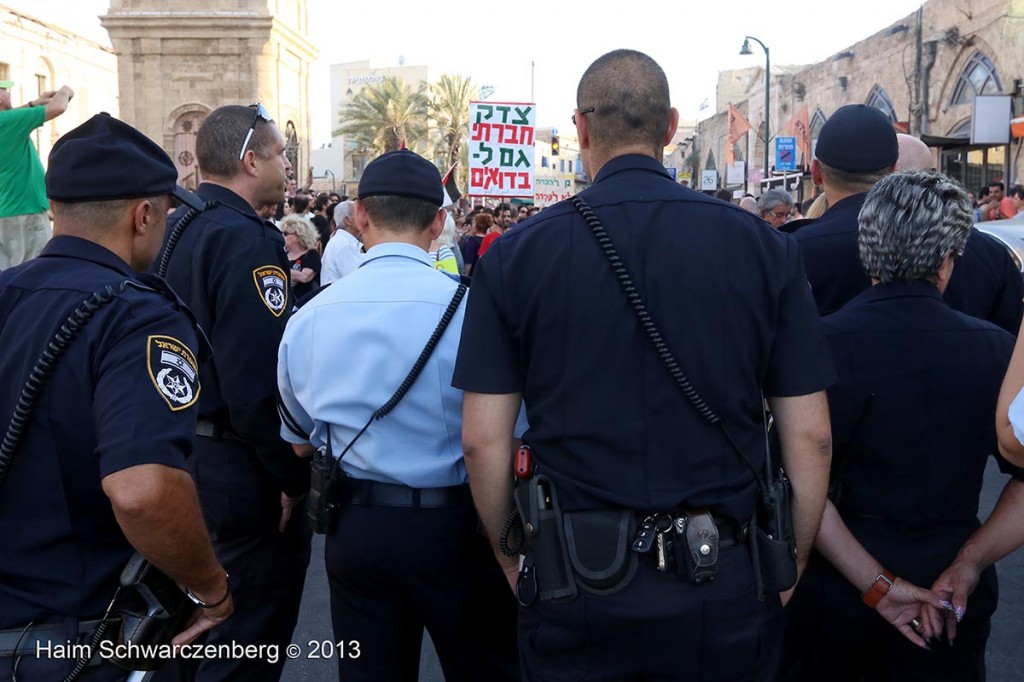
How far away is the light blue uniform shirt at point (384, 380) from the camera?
310 centimetres

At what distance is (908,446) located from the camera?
2.83 meters

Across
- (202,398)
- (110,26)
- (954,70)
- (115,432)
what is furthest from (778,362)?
(110,26)

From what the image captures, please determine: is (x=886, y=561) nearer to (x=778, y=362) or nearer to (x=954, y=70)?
(x=778, y=362)

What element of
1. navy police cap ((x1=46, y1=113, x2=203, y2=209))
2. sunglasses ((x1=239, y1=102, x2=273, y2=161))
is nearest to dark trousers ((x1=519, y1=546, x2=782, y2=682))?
navy police cap ((x1=46, y1=113, x2=203, y2=209))

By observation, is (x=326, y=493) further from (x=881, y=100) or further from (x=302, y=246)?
(x=881, y=100)

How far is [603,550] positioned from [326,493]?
1.13 m

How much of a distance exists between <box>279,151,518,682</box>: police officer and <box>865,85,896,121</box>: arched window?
1169 inches

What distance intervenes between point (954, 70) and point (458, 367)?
2702 centimetres

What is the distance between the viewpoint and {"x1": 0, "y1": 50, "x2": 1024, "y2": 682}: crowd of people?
2.31 m

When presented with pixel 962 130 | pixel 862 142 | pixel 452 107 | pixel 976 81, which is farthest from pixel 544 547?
pixel 452 107

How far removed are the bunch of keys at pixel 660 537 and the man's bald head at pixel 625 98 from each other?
3.15 feet

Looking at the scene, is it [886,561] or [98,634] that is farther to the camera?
[886,561]

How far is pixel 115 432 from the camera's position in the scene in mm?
2205

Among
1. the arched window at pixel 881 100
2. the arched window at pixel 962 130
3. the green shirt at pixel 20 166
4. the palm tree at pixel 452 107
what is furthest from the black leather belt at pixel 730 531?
the palm tree at pixel 452 107
